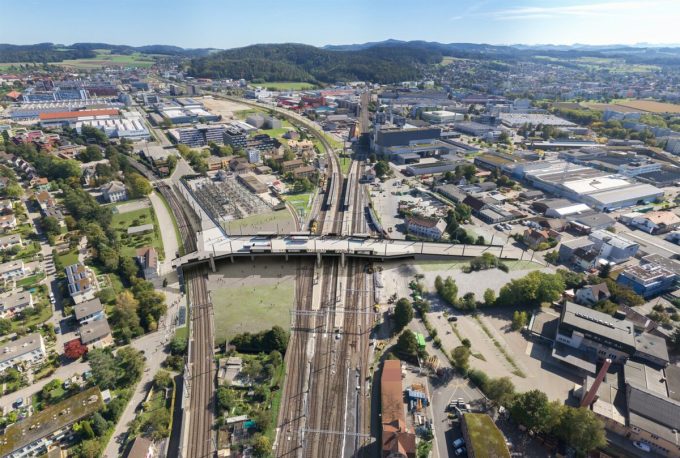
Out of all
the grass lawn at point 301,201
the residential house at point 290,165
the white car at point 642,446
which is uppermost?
the residential house at point 290,165

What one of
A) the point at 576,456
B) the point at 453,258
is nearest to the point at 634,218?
the point at 453,258

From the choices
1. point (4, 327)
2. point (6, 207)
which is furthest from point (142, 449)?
point (6, 207)

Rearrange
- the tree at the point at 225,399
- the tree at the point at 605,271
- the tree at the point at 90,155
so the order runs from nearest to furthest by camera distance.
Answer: the tree at the point at 225,399 → the tree at the point at 605,271 → the tree at the point at 90,155

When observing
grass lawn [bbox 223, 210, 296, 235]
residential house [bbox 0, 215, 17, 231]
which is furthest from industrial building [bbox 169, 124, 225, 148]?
grass lawn [bbox 223, 210, 296, 235]

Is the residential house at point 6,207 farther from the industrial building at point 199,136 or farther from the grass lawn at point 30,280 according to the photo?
the industrial building at point 199,136

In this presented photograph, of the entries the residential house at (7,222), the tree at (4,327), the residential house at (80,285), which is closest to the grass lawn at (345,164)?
the residential house at (80,285)

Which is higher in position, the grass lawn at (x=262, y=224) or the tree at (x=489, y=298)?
the grass lawn at (x=262, y=224)

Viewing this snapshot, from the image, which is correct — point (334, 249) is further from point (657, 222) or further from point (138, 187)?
point (657, 222)

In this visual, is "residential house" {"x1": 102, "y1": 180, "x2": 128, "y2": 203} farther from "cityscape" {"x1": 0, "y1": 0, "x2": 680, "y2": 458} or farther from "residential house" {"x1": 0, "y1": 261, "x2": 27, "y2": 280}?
"residential house" {"x1": 0, "y1": 261, "x2": 27, "y2": 280}
